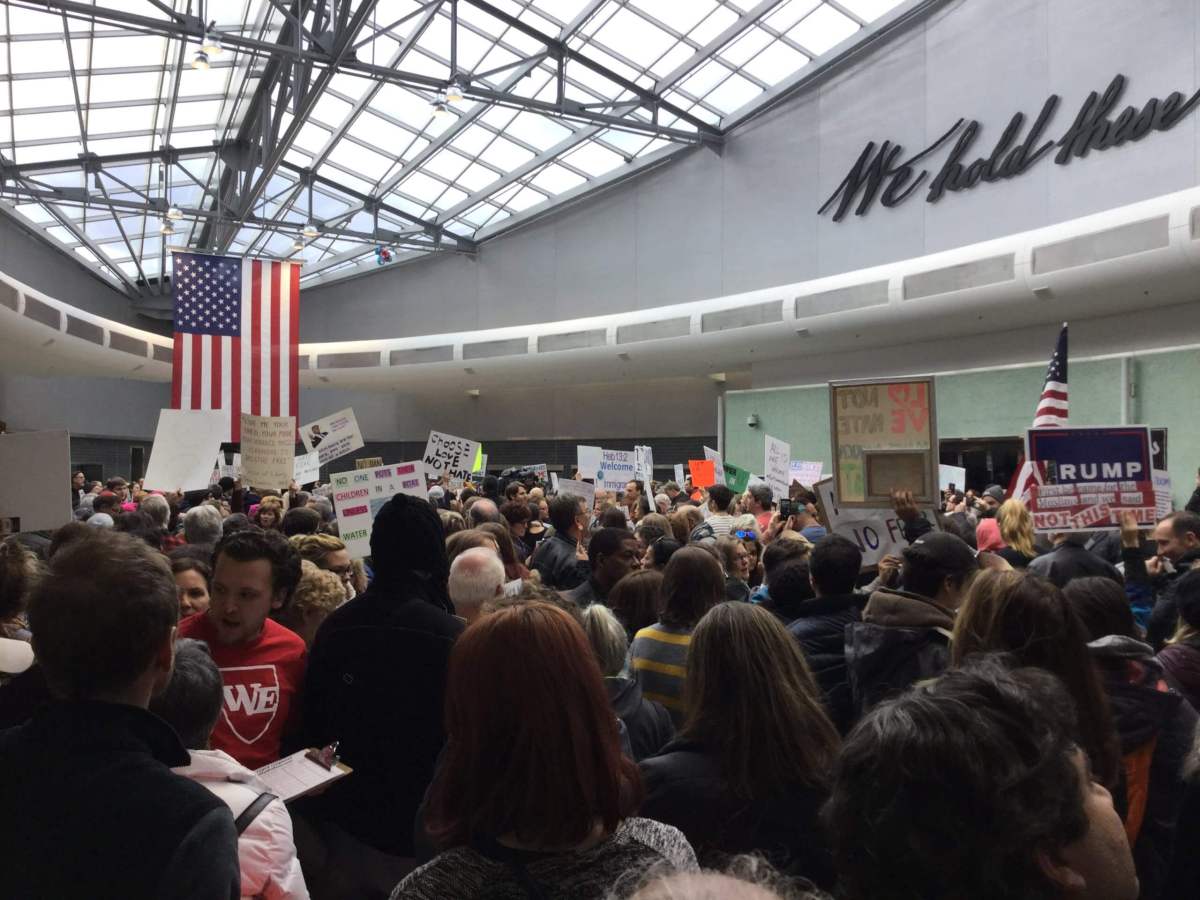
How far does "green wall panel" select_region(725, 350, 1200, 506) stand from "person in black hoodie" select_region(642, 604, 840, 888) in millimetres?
10106

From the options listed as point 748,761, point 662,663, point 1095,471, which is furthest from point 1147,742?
point 1095,471

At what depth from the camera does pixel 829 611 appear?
3842 mm

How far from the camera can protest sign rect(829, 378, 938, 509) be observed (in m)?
5.63

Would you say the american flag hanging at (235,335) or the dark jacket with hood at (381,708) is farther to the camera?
the american flag hanging at (235,335)

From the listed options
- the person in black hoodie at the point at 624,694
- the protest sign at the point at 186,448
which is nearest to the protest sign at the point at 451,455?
the protest sign at the point at 186,448

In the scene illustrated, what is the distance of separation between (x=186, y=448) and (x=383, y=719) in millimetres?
6751

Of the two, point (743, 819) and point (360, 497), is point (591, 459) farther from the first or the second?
point (743, 819)

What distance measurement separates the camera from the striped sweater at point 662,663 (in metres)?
3.52

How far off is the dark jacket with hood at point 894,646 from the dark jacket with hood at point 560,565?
138 inches

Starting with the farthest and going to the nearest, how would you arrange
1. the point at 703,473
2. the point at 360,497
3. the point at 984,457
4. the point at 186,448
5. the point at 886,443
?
the point at 984,457
the point at 703,473
the point at 186,448
the point at 360,497
the point at 886,443

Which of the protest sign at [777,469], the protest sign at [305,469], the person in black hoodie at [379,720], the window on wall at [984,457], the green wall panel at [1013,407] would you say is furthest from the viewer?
the window on wall at [984,457]

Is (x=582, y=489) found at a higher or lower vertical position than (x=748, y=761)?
higher

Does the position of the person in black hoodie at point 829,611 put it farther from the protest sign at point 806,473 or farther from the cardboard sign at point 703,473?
the cardboard sign at point 703,473

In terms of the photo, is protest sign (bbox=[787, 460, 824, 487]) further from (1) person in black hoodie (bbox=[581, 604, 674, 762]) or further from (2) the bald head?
(1) person in black hoodie (bbox=[581, 604, 674, 762])
